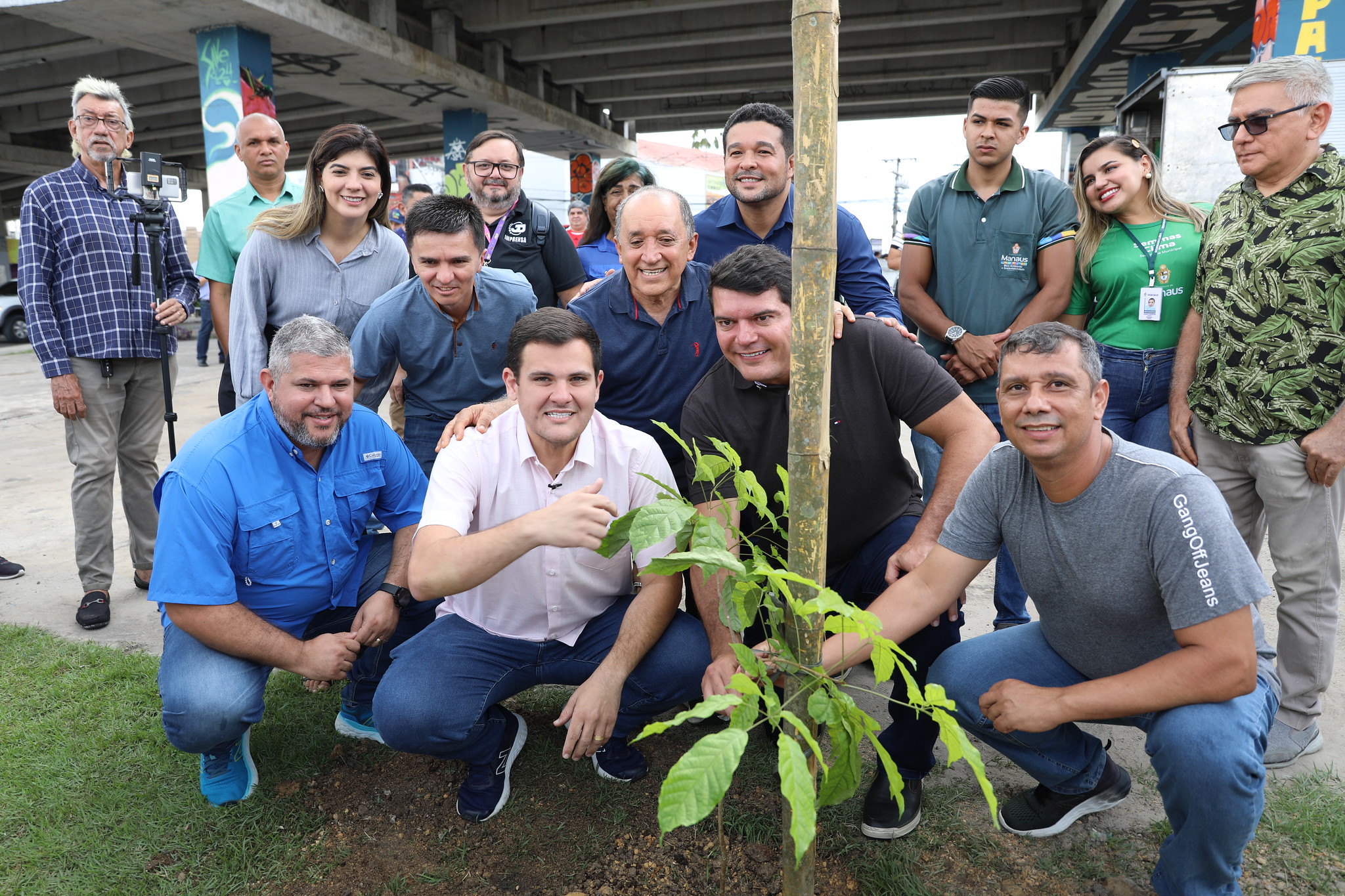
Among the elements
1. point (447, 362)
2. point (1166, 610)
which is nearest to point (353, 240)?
point (447, 362)

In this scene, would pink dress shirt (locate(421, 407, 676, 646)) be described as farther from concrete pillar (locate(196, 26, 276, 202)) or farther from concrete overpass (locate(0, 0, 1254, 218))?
concrete overpass (locate(0, 0, 1254, 218))

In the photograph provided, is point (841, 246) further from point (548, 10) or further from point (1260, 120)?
point (548, 10)

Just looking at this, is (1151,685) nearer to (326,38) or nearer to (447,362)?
(447,362)

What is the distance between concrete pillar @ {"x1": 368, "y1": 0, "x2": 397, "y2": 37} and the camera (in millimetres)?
11766

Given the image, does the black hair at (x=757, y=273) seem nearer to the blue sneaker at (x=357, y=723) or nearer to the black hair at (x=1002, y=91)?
the black hair at (x=1002, y=91)

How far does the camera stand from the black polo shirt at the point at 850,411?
9.25ft

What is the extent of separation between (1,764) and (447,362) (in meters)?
2.10

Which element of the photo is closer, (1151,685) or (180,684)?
(1151,685)

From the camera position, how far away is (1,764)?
2.97 metres

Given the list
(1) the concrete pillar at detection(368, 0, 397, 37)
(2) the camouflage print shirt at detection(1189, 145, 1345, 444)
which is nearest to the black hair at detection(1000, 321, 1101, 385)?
(2) the camouflage print shirt at detection(1189, 145, 1345, 444)

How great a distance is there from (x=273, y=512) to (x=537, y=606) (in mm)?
931

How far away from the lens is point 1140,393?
341cm

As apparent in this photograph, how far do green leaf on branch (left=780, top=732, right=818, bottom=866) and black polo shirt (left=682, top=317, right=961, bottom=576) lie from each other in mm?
1404

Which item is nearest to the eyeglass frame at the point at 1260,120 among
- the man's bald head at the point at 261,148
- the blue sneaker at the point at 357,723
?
the blue sneaker at the point at 357,723
